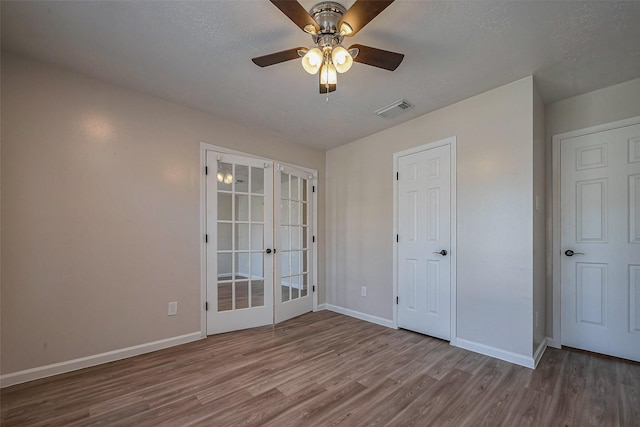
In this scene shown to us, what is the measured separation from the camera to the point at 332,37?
1.70 metres

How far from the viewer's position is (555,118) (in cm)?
298

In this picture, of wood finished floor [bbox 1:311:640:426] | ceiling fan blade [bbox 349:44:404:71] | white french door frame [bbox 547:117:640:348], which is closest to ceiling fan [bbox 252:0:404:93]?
ceiling fan blade [bbox 349:44:404:71]

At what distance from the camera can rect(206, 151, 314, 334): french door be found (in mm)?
3219

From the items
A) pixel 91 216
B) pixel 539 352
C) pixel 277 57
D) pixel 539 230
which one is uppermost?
pixel 277 57

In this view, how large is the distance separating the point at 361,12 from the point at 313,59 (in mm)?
383

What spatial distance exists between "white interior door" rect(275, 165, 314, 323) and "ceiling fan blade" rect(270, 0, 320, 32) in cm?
232

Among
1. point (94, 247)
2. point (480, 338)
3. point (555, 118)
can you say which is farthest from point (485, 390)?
point (94, 247)

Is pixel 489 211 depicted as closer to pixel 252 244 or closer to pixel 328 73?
pixel 328 73

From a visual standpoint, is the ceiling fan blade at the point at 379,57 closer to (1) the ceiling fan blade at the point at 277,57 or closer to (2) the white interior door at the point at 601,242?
(1) the ceiling fan blade at the point at 277,57

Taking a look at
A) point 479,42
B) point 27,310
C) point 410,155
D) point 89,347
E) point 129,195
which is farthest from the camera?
point 410,155

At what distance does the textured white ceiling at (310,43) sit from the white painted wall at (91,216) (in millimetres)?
281

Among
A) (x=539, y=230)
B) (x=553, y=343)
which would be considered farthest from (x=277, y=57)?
(x=553, y=343)

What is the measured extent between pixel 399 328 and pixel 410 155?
214cm

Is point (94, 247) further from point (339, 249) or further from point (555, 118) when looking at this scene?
point (555, 118)
